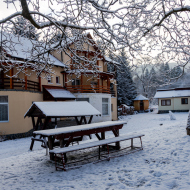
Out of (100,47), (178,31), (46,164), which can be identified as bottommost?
(46,164)

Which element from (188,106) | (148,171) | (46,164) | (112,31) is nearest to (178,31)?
(112,31)

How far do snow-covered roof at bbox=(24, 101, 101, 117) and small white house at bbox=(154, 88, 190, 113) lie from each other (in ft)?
92.4

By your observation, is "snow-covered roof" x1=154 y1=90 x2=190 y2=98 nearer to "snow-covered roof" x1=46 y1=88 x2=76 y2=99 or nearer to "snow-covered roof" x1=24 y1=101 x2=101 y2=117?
"snow-covered roof" x1=46 y1=88 x2=76 y2=99

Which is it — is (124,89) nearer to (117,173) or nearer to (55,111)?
(55,111)

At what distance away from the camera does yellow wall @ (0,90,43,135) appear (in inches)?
571

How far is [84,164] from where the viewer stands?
656 cm

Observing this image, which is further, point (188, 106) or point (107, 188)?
point (188, 106)

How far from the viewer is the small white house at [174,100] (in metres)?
35.4

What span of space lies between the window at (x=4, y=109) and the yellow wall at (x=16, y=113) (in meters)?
0.30

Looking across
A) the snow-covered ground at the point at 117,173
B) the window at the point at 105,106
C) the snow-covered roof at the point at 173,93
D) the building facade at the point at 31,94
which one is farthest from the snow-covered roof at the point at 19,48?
the snow-covered roof at the point at 173,93

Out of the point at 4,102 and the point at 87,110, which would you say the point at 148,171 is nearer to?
the point at 87,110

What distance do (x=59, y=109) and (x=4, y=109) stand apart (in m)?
5.93

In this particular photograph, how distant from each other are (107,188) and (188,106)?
3445 centimetres

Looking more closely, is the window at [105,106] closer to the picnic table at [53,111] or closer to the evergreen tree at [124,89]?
the picnic table at [53,111]
